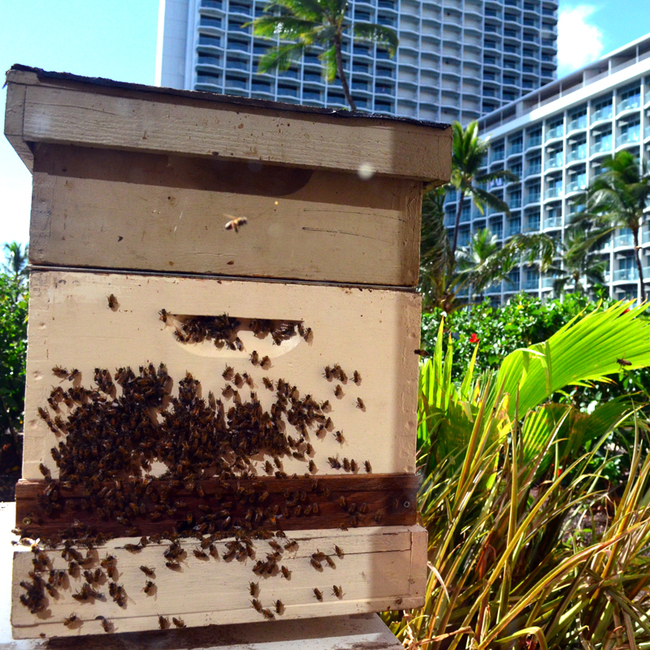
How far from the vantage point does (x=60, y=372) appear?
1.12 meters

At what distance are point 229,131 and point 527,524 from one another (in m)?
1.25

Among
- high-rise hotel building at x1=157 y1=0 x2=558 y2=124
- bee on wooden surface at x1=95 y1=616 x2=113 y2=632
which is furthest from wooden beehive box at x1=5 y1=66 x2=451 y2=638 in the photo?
high-rise hotel building at x1=157 y1=0 x2=558 y2=124

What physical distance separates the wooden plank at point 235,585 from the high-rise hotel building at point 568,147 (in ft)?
129

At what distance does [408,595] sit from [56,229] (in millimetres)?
1002

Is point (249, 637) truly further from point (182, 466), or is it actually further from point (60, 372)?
point (60, 372)

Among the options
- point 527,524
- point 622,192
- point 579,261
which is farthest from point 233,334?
point 579,261

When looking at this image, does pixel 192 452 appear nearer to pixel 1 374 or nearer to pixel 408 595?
pixel 408 595

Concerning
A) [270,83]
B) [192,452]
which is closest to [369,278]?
[192,452]

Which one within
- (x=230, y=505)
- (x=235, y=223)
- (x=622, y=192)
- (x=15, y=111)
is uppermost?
(x=622, y=192)

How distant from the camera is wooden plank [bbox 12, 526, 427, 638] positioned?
1.14 m

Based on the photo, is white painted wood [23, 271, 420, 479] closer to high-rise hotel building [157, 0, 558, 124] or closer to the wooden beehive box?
the wooden beehive box

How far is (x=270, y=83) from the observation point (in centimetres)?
5634

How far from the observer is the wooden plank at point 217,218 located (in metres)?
1.14

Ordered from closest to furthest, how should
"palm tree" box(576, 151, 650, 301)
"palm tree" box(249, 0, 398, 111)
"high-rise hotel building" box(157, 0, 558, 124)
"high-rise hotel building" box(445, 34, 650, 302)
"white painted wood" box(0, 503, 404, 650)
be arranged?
"white painted wood" box(0, 503, 404, 650) → "palm tree" box(249, 0, 398, 111) → "palm tree" box(576, 151, 650, 301) → "high-rise hotel building" box(445, 34, 650, 302) → "high-rise hotel building" box(157, 0, 558, 124)
